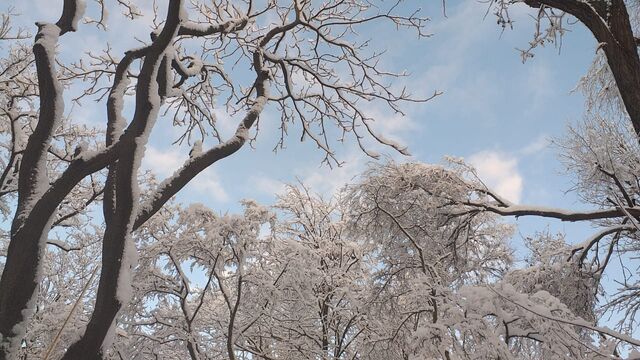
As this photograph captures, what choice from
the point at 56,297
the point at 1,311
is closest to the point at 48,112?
the point at 1,311

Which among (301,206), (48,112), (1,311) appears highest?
(301,206)

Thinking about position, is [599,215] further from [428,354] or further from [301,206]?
[301,206]

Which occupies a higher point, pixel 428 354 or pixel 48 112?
pixel 48 112

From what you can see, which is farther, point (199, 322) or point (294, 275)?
point (199, 322)

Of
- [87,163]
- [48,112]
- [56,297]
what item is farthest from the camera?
[56,297]

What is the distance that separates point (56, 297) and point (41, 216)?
36.6 feet

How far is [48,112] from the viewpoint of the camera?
3.84 meters

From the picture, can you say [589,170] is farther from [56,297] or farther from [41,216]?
[56,297]

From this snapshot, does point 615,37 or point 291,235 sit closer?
point 615,37

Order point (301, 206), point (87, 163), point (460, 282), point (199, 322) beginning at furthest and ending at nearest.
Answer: point (301, 206) < point (199, 322) < point (460, 282) < point (87, 163)

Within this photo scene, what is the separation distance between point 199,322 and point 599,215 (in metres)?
8.16

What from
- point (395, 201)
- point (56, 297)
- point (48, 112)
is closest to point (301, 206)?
point (395, 201)

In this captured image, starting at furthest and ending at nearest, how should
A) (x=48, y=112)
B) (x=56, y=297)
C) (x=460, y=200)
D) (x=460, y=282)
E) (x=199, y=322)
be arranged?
1. (x=56, y=297)
2. (x=199, y=322)
3. (x=460, y=282)
4. (x=460, y=200)
5. (x=48, y=112)

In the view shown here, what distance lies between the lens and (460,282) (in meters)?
8.22
